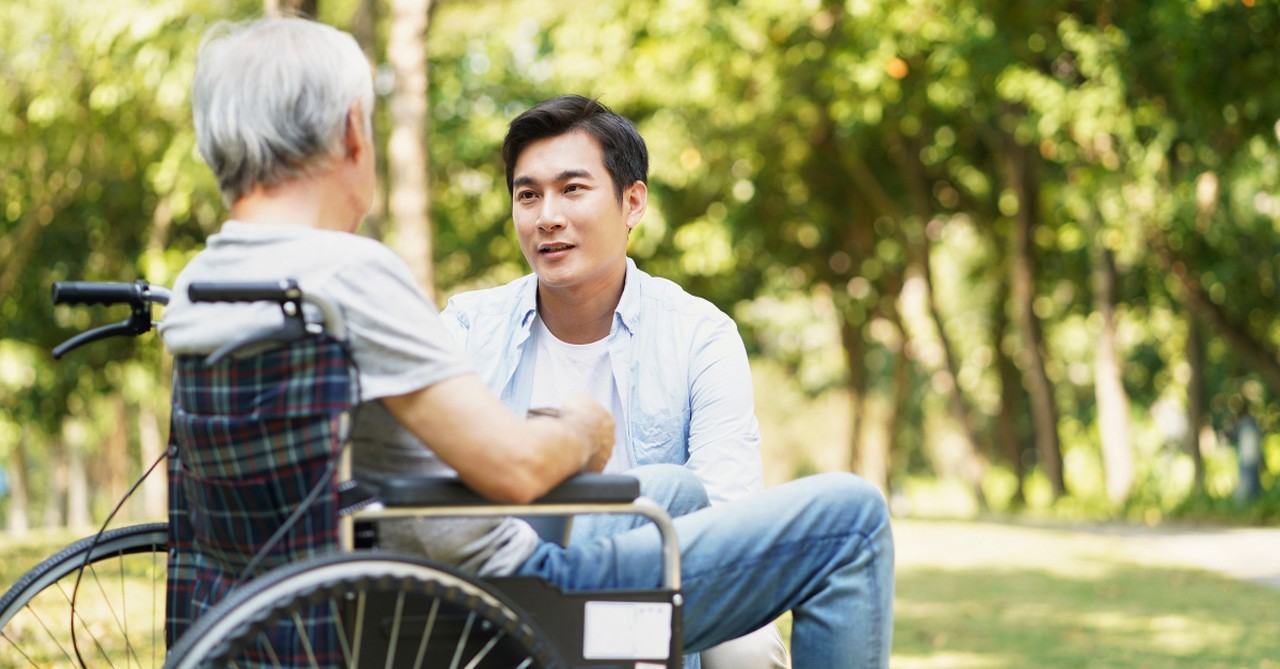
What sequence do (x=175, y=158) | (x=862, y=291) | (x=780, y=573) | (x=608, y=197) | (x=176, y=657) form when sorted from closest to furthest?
(x=176, y=657) → (x=780, y=573) → (x=608, y=197) → (x=175, y=158) → (x=862, y=291)

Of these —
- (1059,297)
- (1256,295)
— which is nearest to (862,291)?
(1059,297)

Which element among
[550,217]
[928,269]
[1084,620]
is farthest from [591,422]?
[928,269]

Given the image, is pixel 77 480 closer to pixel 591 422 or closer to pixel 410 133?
pixel 410 133

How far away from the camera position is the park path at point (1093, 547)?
458 inches

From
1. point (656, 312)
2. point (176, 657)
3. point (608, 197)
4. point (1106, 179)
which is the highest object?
point (1106, 179)

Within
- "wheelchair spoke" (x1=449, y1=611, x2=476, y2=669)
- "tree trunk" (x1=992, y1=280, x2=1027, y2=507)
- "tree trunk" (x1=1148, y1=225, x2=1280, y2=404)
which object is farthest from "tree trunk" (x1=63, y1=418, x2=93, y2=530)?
"wheelchair spoke" (x1=449, y1=611, x2=476, y2=669)

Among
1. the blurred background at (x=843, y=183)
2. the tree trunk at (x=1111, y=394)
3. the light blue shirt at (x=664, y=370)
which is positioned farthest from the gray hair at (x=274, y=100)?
the tree trunk at (x=1111, y=394)

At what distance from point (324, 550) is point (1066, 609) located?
734 centimetres

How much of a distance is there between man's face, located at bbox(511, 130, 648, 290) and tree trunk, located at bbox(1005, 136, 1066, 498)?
16.8 m

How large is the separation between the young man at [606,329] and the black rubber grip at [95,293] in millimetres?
966

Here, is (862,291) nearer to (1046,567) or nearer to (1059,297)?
(1059,297)

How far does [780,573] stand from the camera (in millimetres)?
2623

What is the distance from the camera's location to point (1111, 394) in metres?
18.4

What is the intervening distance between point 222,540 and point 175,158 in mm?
12428
